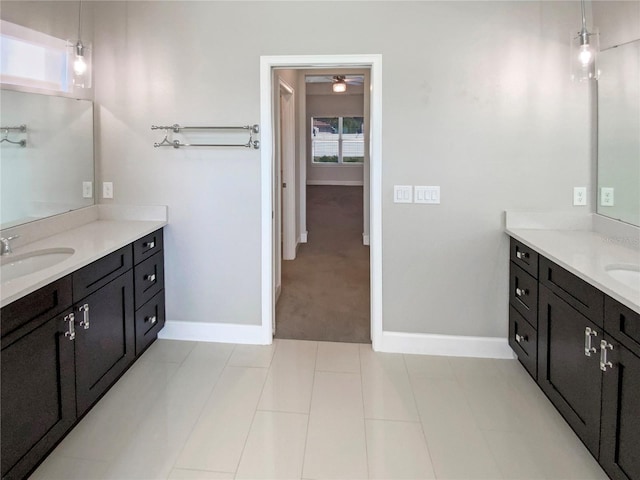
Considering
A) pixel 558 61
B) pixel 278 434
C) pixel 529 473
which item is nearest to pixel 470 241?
pixel 558 61

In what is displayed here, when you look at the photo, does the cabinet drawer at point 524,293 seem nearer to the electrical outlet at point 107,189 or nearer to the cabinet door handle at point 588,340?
the cabinet door handle at point 588,340

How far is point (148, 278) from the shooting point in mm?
3164

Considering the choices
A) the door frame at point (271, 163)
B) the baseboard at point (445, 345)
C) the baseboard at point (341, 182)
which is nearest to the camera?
the door frame at point (271, 163)

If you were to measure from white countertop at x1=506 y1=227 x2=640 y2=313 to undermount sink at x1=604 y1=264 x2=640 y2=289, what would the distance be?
2 cm

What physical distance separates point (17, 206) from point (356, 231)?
5.84 m

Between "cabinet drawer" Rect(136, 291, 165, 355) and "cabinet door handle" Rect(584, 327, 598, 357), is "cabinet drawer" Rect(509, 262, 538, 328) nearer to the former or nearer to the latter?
"cabinet door handle" Rect(584, 327, 598, 357)

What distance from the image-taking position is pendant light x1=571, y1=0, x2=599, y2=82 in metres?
2.61

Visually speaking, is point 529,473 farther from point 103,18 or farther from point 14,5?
point 103,18

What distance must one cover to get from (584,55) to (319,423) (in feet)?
8.14

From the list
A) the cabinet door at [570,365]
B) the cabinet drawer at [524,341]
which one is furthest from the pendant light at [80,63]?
the cabinet drawer at [524,341]

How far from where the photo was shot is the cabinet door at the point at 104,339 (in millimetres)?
2312

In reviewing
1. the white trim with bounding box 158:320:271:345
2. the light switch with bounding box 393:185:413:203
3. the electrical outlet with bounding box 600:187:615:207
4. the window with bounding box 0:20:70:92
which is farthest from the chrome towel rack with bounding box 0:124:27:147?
the electrical outlet with bounding box 600:187:615:207

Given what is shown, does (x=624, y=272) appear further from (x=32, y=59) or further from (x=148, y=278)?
(x=32, y=59)

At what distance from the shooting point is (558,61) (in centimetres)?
298
